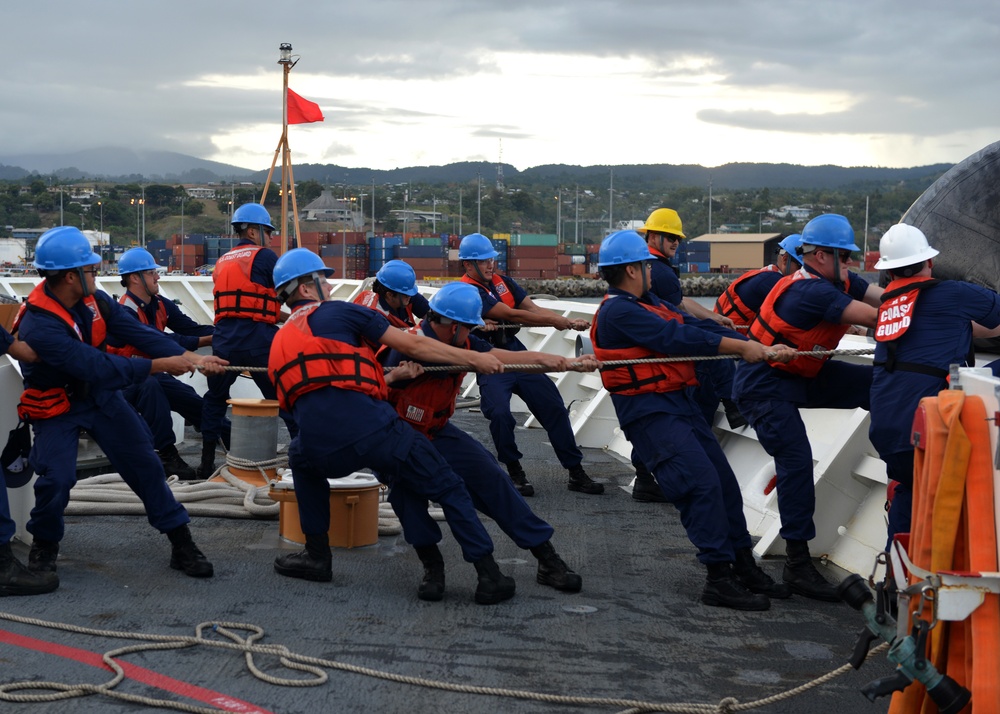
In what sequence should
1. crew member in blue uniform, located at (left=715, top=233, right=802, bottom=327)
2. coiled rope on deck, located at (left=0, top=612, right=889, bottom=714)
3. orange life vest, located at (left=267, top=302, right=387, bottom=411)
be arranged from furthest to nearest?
crew member in blue uniform, located at (left=715, top=233, right=802, bottom=327)
orange life vest, located at (left=267, top=302, right=387, bottom=411)
coiled rope on deck, located at (left=0, top=612, right=889, bottom=714)

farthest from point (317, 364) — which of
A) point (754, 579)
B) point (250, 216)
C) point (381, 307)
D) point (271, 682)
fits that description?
point (250, 216)

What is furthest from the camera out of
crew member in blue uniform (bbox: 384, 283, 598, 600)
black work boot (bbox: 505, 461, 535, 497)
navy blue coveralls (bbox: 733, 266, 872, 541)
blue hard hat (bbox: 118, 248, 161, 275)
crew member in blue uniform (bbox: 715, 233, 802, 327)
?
blue hard hat (bbox: 118, 248, 161, 275)

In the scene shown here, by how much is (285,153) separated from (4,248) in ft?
224

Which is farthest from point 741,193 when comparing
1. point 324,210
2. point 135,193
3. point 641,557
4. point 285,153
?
point 641,557

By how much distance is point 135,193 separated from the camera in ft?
376

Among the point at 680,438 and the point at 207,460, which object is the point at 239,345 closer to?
the point at 207,460

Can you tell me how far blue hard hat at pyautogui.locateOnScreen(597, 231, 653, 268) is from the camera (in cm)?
524

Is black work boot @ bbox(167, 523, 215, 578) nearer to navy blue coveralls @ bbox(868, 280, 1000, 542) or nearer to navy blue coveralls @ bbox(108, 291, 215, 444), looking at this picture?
navy blue coveralls @ bbox(108, 291, 215, 444)

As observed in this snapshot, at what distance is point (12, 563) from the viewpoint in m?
4.93

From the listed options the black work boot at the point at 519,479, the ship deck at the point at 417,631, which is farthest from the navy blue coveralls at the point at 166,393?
the black work boot at the point at 519,479

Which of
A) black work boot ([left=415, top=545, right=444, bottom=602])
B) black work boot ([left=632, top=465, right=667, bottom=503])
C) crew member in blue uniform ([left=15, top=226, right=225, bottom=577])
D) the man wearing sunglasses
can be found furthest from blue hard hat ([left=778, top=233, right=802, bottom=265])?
crew member in blue uniform ([left=15, top=226, right=225, bottom=577])

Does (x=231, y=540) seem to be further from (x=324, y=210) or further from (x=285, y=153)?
(x=324, y=210)

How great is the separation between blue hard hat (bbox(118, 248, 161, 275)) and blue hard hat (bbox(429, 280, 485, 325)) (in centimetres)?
350

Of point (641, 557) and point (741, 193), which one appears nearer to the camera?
point (641, 557)
